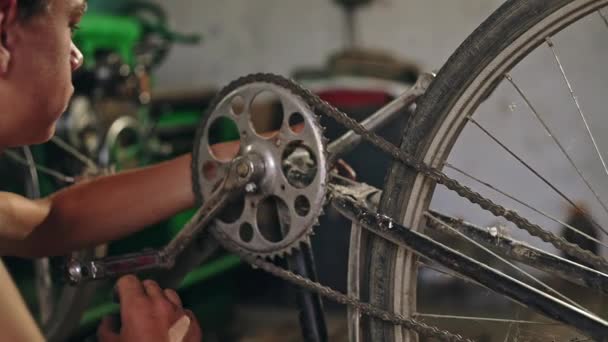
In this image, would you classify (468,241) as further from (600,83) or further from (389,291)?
(600,83)

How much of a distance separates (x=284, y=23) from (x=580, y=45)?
2.00m

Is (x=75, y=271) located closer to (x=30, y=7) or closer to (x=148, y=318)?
(x=148, y=318)

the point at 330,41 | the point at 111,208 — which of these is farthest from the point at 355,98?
the point at 111,208

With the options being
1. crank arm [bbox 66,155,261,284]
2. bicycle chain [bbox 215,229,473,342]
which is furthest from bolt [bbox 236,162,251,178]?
bicycle chain [bbox 215,229,473,342]

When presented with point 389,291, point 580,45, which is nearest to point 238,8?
point 580,45

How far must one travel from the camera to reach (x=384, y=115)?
1.02m

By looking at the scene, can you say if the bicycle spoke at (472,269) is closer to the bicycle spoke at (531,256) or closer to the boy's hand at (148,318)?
the bicycle spoke at (531,256)

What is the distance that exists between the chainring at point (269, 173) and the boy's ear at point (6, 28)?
29cm

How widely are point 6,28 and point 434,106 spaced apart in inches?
19.4

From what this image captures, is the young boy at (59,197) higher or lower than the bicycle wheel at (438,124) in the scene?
lower

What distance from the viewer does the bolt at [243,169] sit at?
0.99 meters

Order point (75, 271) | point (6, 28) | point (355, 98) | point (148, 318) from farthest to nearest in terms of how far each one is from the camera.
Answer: point (355, 98), point (75, 271), point (148, 318), point (6, 28)

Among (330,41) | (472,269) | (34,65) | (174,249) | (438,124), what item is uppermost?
(330,41)

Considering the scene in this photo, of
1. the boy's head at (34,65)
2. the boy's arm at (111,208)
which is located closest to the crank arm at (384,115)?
the boy's arm at (111,208)
